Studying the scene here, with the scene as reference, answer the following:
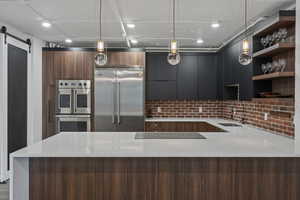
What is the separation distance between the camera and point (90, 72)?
5.32 m

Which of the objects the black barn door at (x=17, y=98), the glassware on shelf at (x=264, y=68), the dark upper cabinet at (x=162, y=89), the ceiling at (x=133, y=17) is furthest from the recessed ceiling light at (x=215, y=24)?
the black barn door at (x=17, y=98)

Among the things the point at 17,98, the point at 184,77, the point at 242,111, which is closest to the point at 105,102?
the point at 17,98

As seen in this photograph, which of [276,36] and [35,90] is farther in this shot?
[35,90]

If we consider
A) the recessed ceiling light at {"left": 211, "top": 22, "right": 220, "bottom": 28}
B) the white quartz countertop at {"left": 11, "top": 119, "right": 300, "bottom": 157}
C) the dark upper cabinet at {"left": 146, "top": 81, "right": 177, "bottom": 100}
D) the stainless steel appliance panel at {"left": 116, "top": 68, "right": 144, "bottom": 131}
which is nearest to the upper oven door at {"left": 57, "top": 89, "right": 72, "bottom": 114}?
the stainless steel appliance panel at {"left": 116, "top": 68, "right": 144, "bottom": 131}

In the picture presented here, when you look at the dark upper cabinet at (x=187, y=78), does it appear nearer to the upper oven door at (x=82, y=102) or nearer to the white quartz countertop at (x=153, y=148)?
the upper oven door at (x=82, y=102)

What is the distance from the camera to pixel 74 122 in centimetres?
526

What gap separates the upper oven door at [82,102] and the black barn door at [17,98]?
2.87 feet

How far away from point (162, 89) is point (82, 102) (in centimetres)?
158

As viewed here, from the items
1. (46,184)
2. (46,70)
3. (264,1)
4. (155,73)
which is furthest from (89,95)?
(264,1)

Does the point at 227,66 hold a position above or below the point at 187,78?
above

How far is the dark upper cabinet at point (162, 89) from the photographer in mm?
5629

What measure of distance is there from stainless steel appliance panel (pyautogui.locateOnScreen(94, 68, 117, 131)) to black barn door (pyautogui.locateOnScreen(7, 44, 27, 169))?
4.06 ft

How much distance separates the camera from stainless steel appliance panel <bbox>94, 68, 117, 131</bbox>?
5188 mm

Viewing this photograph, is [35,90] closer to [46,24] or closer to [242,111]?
[46,24]
